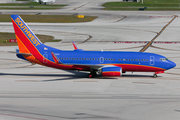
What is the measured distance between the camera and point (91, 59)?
155 feet

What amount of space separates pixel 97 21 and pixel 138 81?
3091 inches

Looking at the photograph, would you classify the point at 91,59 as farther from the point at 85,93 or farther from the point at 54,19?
the point at 54,19

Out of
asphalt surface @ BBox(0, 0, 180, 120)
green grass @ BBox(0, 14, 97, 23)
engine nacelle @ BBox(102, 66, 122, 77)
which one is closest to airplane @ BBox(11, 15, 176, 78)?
engine nacelle @ BBox(102, 66, 122, 77)

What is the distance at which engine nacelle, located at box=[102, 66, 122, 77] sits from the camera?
4500 cm

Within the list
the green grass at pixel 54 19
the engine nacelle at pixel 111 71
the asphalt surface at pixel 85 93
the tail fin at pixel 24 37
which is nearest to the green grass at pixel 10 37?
the asphalt surface at pixel 85 93

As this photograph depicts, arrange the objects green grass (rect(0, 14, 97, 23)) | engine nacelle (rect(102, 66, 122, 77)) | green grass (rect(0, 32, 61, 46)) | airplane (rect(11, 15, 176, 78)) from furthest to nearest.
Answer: green grass (rect(0, 14, 97, 23)) → green grass (rect(0, 32, 61, 46)) → airplane (rect(11, 15, 176, 78)) → engine nacelle (rect(102, 66, 122, 77))

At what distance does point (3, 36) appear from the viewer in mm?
91938

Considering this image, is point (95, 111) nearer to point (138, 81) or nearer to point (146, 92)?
point (146, 92)

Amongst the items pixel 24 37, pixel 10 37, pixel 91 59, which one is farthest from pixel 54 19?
pixel 91 59

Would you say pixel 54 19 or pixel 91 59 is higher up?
pixel 91 59

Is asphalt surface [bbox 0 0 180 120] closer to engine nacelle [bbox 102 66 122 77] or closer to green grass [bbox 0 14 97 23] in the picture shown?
engine nacelle [bbox 102 66 122 77]

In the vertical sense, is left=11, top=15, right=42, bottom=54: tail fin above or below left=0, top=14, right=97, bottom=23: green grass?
above

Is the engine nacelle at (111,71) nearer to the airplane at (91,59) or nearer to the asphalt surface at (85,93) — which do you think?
the airplane at (91,59)

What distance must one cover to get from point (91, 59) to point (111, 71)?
13.4ft
